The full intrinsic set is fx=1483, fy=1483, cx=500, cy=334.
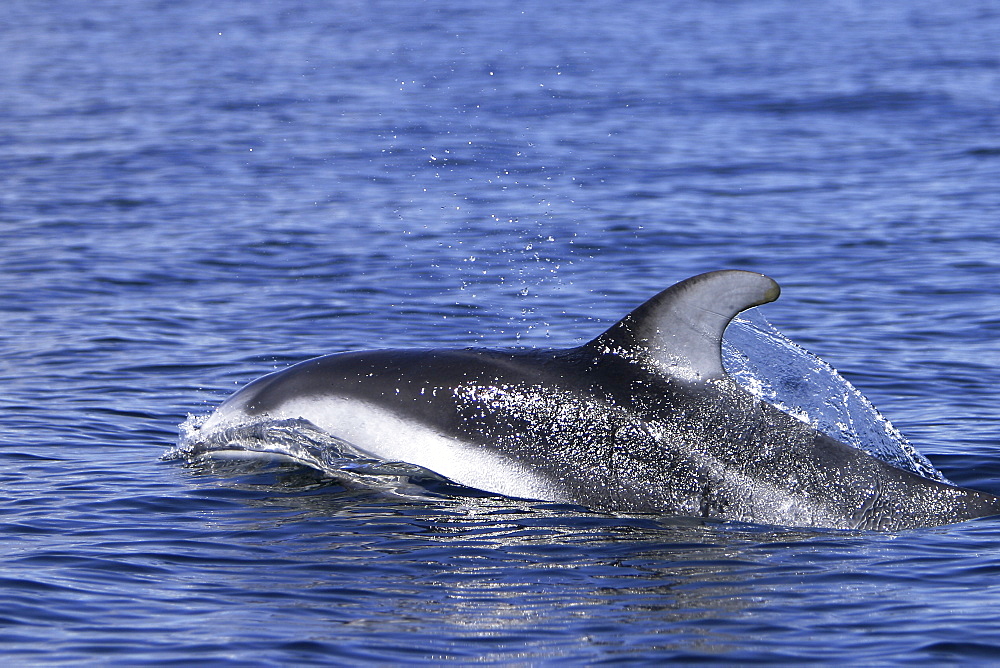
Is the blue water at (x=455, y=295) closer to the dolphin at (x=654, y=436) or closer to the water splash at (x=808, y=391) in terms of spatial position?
the dolphin at (x=654, y=436)

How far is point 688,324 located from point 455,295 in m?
8.34

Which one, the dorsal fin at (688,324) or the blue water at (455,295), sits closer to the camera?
the blue water at (455,295)

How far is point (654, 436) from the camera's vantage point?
31.8 ft

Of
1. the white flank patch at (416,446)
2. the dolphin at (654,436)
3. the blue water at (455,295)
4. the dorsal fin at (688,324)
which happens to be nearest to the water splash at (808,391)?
the dolphin at (654,436)

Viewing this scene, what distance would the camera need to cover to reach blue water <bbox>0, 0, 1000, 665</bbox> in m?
8.23

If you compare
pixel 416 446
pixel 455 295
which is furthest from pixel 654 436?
pixel 455 295

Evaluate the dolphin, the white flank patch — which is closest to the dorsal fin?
the dolphin

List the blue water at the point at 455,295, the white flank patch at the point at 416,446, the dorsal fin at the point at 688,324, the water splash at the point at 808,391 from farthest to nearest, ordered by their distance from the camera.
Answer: the water splash at the point at 808,391 → the white flank patch at the point at 416,446 → the dorsal fin at the point at 688,324 → the blue water at the point at 455,295

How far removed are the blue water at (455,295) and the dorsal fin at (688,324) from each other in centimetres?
104

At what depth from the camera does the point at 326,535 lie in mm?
9633

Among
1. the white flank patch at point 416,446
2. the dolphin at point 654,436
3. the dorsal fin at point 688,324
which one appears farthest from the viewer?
the white flank patch at point 416,446

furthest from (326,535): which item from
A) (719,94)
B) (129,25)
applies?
(129,25)

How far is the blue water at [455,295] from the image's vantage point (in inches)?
324

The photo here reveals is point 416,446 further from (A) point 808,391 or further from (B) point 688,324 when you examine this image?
(A) point 808,391
